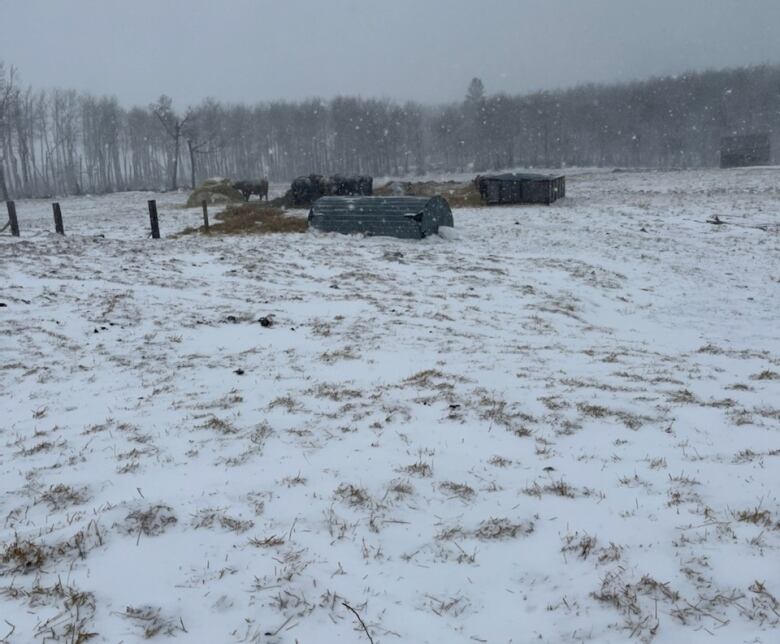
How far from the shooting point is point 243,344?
798cm

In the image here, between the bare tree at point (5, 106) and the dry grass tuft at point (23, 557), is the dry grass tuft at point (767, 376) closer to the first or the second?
the dry grass tuft at point (23, 557)

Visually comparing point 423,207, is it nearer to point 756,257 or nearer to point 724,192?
point 756,257

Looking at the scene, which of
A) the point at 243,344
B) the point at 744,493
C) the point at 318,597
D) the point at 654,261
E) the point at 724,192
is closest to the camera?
the point at 318,597

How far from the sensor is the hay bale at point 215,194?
1523 inches

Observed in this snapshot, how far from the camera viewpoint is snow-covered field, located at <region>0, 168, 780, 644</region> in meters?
2.84

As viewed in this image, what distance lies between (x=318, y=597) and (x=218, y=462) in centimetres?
185

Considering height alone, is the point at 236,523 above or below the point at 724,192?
Answer: below

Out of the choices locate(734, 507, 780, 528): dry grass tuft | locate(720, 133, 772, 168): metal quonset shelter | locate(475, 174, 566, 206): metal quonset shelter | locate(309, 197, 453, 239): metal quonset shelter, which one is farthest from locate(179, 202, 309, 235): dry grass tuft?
locate(720, 133, 772, 168): metal quonset shelter

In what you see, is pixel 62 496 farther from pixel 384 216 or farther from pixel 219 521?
pixel 384 216

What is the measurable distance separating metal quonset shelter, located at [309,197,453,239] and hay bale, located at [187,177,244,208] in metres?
20.4

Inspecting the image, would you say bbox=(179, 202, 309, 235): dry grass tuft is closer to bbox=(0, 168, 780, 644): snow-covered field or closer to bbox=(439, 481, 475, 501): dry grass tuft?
bbox=(0, 168, 780, 644): snow-covered field

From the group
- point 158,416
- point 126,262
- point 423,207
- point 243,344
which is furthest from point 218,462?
point 423,207

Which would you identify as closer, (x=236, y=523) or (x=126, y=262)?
(x=236, y=523)

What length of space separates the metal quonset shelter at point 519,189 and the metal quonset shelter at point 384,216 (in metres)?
10.7
